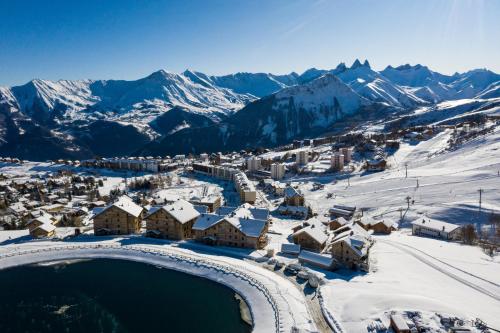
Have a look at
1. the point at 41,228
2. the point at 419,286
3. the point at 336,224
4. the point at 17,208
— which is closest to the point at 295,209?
the point at 336,224

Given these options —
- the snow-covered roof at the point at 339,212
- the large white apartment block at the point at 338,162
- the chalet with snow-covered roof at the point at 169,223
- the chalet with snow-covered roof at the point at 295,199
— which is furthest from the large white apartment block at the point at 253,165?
the chalet with snow-covered roof at the point at 169,223

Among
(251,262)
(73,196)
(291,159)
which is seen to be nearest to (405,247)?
(251,262)

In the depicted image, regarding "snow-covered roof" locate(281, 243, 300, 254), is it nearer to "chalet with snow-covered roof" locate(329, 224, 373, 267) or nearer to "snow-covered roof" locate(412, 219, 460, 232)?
"chalet with snow-covered roof" locate(329, 224, 373, 267)

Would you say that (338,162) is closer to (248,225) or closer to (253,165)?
(253,165)

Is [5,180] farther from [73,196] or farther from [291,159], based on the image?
[291,159]

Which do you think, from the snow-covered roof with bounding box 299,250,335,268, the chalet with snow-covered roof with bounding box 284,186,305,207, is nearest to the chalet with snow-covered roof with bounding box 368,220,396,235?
the snow-covered roof with bounding box 299,250,335,268

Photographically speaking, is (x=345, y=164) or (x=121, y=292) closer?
(x=121, y=292)
